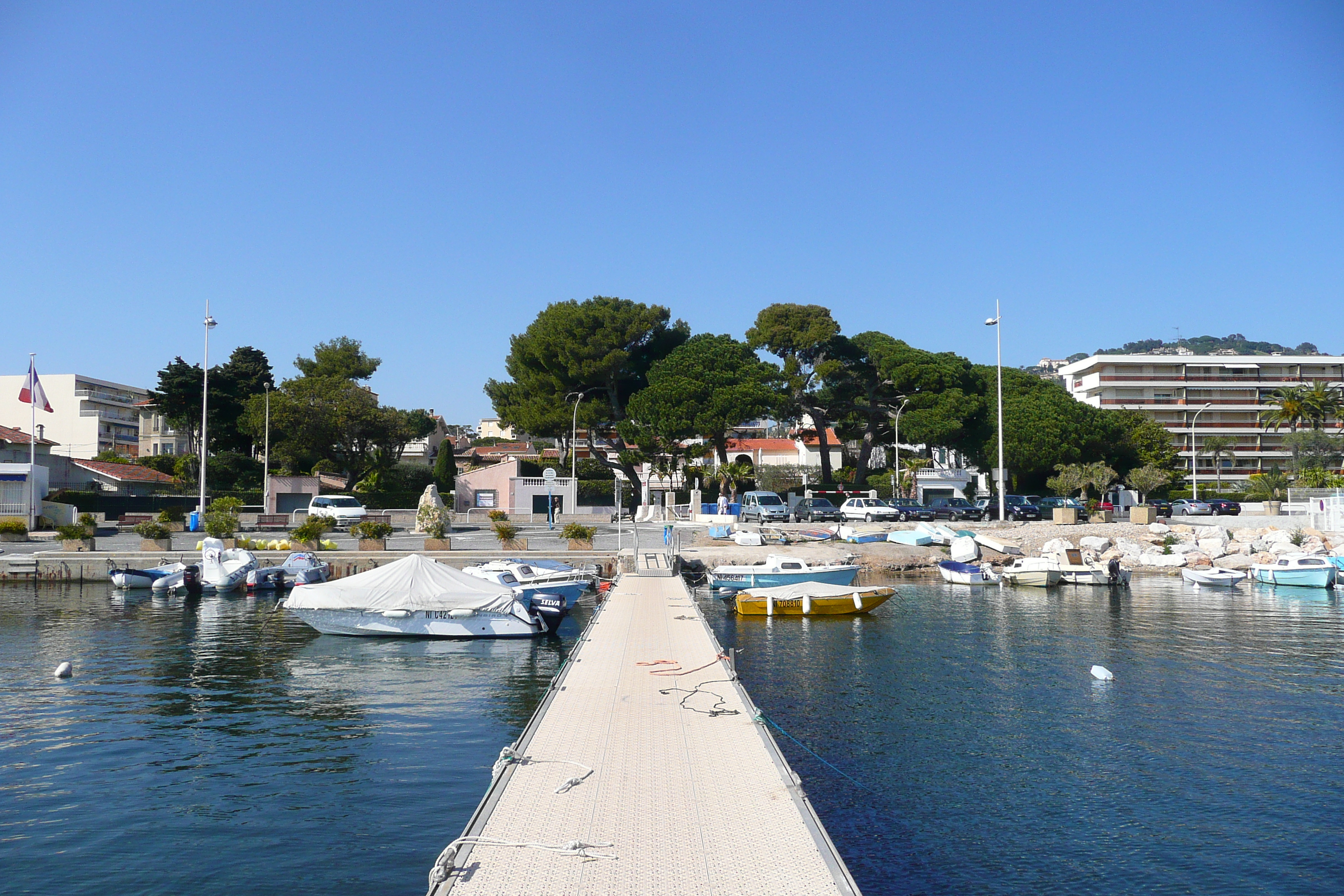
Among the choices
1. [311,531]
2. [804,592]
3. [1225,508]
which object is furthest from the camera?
[1225,508]

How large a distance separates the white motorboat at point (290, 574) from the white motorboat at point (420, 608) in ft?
37.2

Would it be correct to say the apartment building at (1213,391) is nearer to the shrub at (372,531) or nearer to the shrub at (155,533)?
the shrub at (372,531)

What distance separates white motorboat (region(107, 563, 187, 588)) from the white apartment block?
63.6 m

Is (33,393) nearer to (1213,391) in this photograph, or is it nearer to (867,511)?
(867,511)

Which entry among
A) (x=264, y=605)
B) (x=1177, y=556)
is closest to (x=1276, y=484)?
(x=1177, y=556)

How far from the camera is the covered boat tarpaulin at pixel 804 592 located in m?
33.1

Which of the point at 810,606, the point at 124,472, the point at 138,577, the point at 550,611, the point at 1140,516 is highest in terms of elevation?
the point at 124,472

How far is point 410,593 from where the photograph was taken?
90.3 ft

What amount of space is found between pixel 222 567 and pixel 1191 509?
61882 millimetres

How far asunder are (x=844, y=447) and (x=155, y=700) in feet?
270

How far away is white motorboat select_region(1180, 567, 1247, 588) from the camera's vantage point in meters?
42.5

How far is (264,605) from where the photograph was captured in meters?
35.7

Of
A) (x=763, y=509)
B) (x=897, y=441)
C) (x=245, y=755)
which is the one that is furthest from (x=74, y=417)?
(x=245, y=755)

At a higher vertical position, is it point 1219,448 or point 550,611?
point 1219,448
